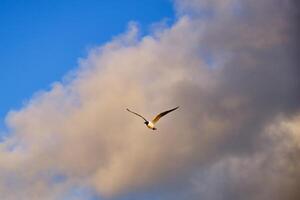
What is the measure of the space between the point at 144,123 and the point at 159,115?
457 centimetres

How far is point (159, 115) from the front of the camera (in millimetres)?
109875

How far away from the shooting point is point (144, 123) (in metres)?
113
